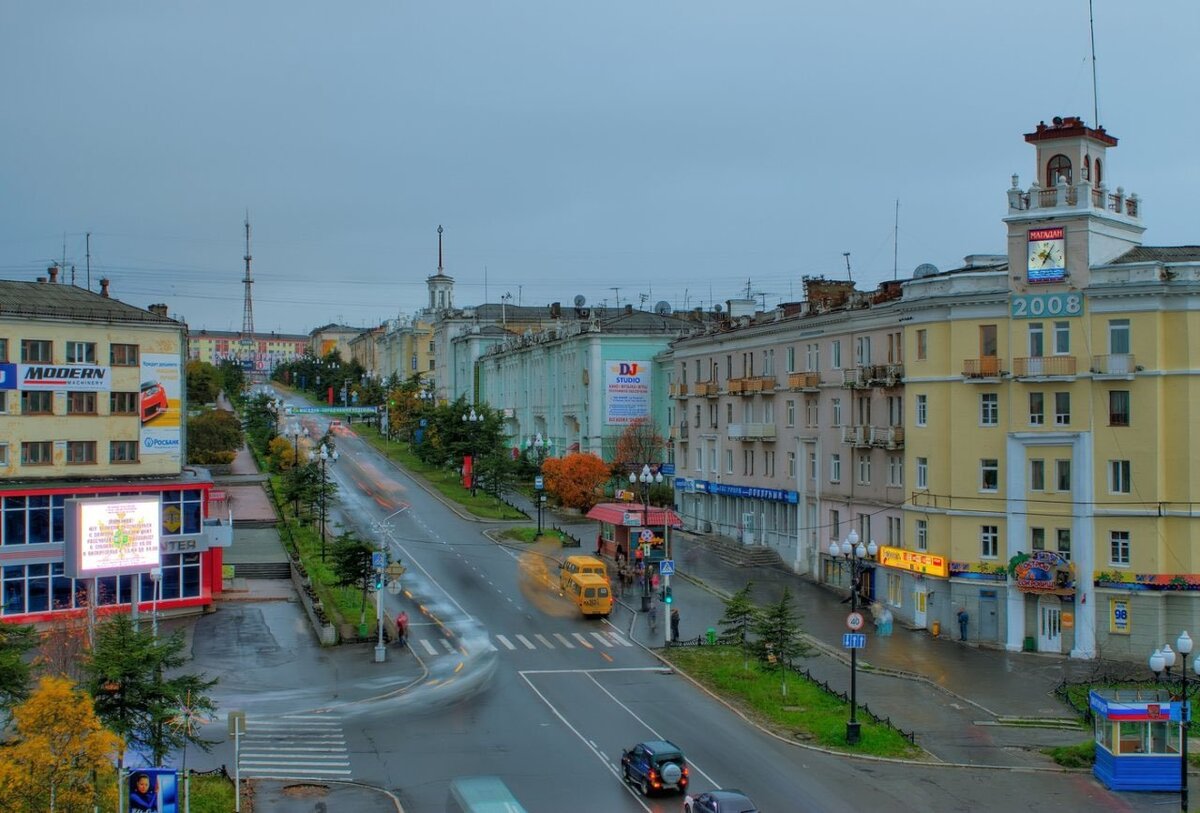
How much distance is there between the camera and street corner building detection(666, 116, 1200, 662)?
50.2 metres

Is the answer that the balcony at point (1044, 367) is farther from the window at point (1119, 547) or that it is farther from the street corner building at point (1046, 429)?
the window at point (1119, 547)

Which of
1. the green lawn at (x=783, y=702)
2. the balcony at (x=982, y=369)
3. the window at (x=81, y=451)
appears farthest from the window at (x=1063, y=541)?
the window at (x=81, y=451)

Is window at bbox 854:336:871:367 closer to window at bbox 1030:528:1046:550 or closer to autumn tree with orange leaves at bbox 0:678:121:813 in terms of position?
window at bbox 1030:528:1046:550

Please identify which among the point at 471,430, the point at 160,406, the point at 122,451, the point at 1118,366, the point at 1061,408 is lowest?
the point at 122,451

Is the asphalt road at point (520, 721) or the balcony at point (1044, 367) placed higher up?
the balcony at point (1044, 367)

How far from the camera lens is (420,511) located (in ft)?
293

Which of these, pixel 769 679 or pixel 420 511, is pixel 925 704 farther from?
pixel 420 511

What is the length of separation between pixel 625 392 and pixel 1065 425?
2095 inches

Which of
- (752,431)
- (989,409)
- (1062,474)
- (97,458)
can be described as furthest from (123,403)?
(1062,474)

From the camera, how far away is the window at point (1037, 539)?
5228cm

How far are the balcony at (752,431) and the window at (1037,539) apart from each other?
21619 mm

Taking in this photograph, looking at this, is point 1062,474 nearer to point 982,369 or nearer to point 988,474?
point 988,474

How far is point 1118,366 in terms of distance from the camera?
50531mm

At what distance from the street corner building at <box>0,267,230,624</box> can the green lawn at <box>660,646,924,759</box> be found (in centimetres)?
2289
